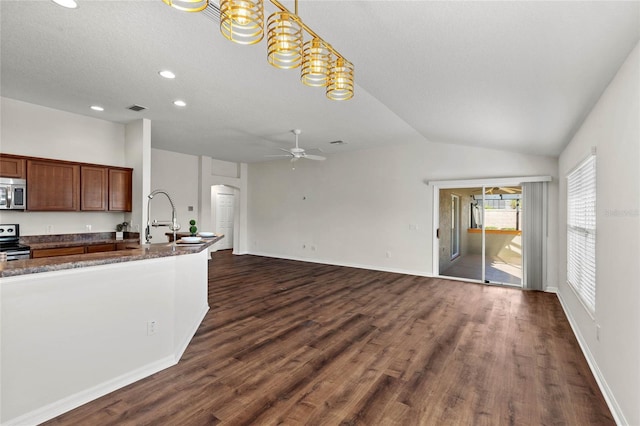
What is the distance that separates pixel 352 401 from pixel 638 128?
8.61 feet

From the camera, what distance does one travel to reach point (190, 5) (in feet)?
4.50

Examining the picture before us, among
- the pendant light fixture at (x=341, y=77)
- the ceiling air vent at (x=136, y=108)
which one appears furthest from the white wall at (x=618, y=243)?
the ceiling air vent at (x=136, y=108)

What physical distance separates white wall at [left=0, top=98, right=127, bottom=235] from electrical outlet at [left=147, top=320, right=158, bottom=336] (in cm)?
361

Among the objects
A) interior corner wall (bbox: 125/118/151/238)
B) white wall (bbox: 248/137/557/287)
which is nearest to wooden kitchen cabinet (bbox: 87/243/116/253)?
interior corner wall (bbox: 125/118/151/238)

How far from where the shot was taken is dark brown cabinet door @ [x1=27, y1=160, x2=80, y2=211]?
4.42 meters

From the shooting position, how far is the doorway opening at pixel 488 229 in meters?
6.02

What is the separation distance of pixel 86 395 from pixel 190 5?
273 centimetres

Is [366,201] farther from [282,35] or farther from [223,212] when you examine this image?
[282,35]

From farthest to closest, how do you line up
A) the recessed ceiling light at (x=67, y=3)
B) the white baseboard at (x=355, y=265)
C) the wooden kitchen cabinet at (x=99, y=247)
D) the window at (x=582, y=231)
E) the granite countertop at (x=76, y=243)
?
the white baseboard at (x=355, y=265)
the wooden kitchen cabinet at (x=99, y=247)
the granite countertop at (x=76, y=243)
the window at (x=582, y=231)
the recessed ceiling light at (x=67, y=3)

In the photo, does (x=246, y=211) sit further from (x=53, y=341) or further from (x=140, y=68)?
(x=53, y=341)

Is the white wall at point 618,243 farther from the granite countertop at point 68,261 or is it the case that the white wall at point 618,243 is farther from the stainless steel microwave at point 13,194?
the stainless steel microwave at point 13,194

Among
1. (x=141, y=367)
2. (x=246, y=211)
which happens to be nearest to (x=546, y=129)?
(x=141, y=367)

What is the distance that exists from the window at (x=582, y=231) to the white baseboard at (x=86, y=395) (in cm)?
409

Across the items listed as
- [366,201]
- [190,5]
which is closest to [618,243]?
[190,5]
